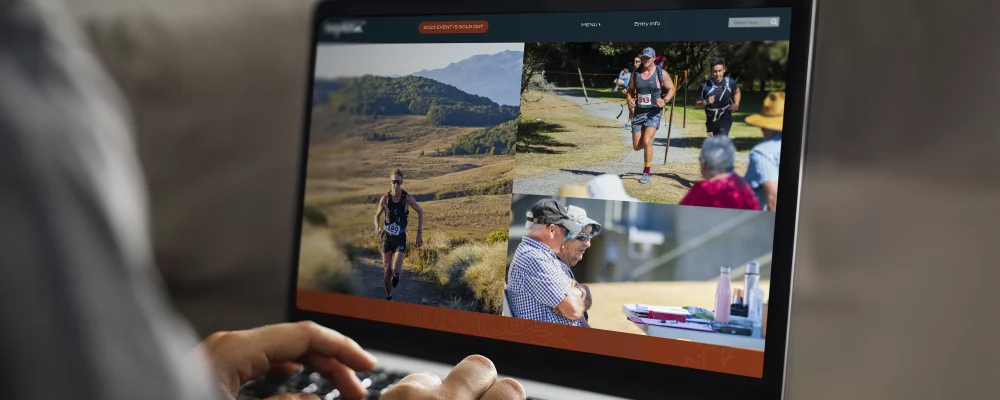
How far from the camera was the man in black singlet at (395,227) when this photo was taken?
0.88 metres

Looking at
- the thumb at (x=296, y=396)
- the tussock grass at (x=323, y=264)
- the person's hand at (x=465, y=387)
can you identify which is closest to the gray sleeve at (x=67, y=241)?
the person's hand at (x=465, y=387)

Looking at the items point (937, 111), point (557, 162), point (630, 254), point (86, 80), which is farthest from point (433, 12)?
point (86, 80)

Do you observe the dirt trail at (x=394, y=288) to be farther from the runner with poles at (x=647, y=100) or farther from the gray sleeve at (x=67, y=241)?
the gray sleeve at (x=67, y=241)

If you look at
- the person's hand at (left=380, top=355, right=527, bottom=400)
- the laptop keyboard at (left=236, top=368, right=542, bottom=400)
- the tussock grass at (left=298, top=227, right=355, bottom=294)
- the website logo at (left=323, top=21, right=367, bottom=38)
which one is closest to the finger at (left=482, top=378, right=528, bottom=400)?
the person's hand at (left=380, top=355, right=527, bottom=400)

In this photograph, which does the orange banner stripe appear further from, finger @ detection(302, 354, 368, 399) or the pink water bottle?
finger @ detection(302, 354, 368, 399)

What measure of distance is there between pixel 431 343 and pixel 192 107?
0.77m

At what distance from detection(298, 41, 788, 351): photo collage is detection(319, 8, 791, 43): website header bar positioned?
0.04 ft

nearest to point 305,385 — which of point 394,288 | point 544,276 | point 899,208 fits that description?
point 394,288

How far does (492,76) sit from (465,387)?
41cm

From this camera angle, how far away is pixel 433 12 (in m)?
0.87

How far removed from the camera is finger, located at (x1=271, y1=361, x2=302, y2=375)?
29.0 inches

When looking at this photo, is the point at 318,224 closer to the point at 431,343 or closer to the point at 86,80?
the point at 431,343

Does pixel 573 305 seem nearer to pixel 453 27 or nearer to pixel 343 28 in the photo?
pixel 453 27

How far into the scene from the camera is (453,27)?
860 millimetres
